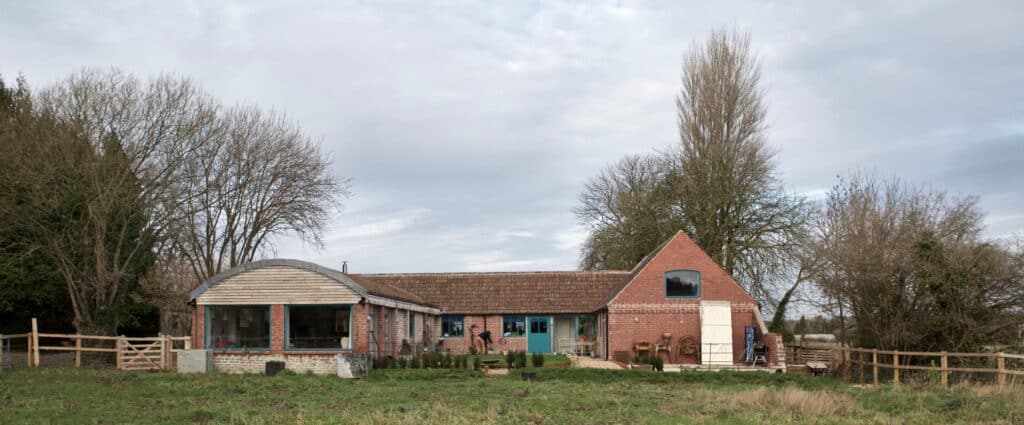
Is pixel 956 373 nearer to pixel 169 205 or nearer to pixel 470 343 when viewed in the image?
pixel 470 343

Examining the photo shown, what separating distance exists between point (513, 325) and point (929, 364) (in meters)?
18.3

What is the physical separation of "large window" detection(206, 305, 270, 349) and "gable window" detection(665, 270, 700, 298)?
14575mm

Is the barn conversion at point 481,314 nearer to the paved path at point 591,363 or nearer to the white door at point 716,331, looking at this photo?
the white door at point 716,331

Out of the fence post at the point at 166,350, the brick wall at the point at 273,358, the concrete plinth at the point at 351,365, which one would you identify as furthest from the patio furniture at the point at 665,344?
the fence post at the point at 166,350

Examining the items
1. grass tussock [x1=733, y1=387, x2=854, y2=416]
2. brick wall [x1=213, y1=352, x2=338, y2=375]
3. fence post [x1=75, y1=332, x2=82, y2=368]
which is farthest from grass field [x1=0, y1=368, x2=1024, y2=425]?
fence post [x1=75, y1=332, x2=82, y2=368]

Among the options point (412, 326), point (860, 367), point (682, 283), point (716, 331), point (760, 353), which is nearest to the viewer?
point (860, 367)

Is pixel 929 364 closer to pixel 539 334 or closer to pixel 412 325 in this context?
pixel 539 334

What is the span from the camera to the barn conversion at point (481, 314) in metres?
28.4

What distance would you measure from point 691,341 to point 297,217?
1666 cm

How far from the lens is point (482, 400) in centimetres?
1930

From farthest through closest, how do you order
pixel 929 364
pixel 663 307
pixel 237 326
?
pixel 663 307, pixel 237 326, pixel 929 364

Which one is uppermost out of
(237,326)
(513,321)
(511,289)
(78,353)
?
(511,289)

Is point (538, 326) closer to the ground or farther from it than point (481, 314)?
closer to the ground

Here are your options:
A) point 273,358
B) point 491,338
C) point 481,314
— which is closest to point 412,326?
point 481,314
